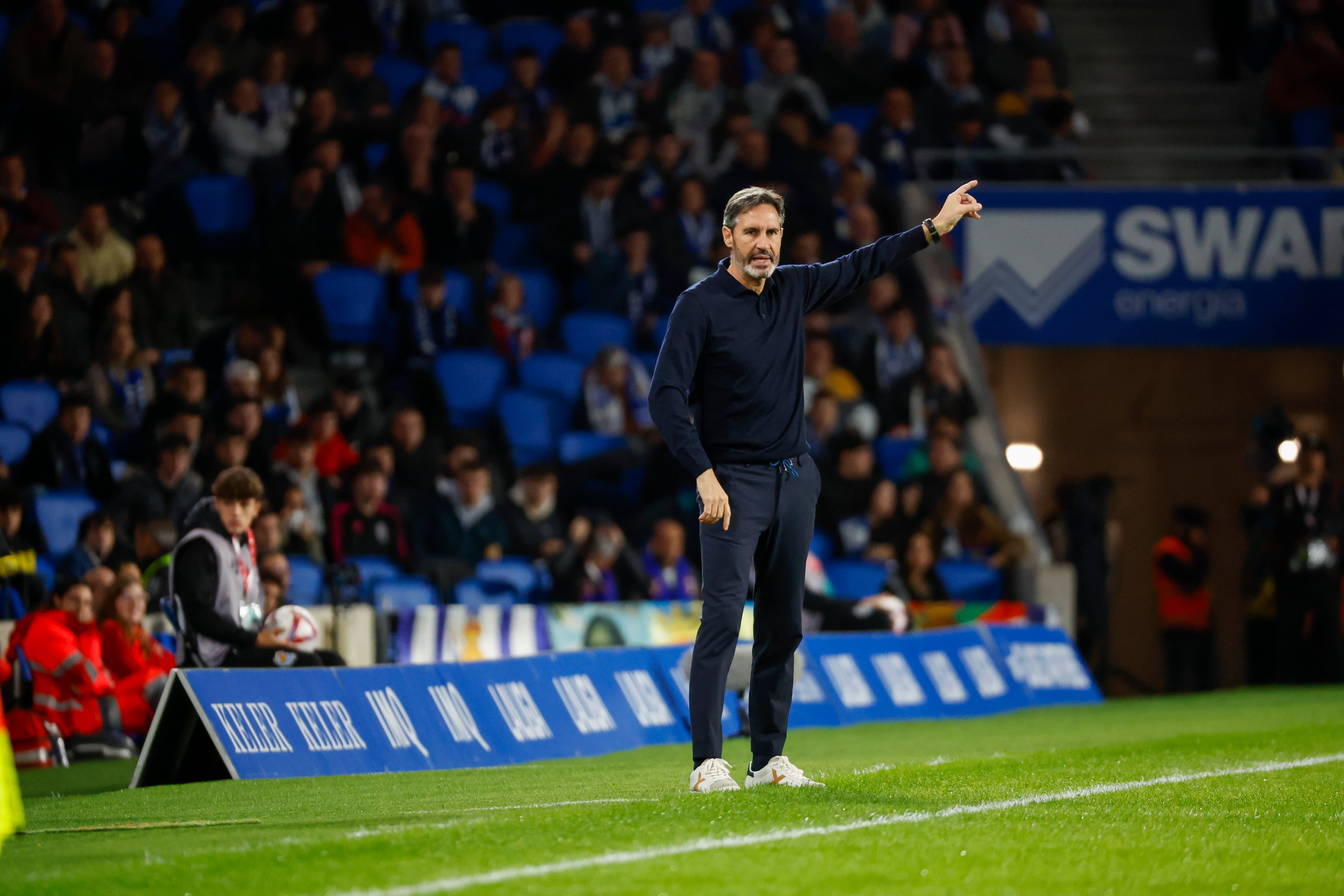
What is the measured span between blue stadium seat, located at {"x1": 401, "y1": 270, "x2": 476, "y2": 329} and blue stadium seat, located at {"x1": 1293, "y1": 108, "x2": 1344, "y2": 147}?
8.99 meters

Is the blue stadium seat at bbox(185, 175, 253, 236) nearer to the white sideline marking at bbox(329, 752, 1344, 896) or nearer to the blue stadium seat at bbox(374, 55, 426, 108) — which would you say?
the blue stadium seat at bbox(374, 55, 426, 108)

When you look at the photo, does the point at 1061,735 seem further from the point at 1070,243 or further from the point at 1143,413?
the point at 1143,413

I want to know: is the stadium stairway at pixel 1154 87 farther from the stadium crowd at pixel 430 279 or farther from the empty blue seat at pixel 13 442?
the empty blue seat at pixel 13 442

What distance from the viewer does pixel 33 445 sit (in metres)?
12.9

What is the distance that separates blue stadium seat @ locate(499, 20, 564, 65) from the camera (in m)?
19.0

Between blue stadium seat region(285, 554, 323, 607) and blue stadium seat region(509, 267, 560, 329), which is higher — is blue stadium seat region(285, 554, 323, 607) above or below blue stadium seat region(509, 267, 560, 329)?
below

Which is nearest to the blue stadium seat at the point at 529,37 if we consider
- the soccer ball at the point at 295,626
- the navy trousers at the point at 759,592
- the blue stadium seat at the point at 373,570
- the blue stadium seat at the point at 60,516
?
the blue stadium seat at the point at 373,570

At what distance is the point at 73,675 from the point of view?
10.5 m

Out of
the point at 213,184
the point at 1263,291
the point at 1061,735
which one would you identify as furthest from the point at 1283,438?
the point at 213,184

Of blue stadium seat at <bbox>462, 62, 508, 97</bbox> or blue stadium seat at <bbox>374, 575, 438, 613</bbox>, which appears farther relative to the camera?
blue stadium seat at <bbox>462, 62, 508, 97</bbox>

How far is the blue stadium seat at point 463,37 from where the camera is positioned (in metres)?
18.7

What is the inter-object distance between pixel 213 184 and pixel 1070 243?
7931 mm

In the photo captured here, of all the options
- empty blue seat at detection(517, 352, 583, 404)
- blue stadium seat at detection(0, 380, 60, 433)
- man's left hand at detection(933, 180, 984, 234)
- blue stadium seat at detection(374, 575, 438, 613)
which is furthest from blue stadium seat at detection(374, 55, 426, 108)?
man's left hand at detection(933, 180, 984, 234)

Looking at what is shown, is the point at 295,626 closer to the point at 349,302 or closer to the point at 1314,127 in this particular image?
the point at 349,302
